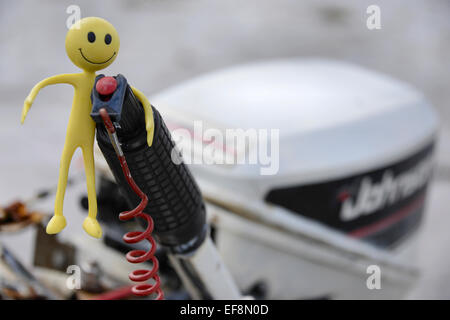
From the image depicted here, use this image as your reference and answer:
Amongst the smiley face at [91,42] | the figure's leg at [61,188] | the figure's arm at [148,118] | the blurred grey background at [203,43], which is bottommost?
the figure's leg at [61,188]

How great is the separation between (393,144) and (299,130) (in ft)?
1.27

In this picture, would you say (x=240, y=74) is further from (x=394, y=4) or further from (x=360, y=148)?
(x=394, y=4)

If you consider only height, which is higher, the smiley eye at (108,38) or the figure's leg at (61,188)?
the smiley eye at (108,38)

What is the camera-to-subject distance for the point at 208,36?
21.5 ft

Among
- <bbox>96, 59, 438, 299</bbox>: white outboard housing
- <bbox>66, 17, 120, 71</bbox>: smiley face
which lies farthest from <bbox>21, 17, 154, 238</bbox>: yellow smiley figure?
<bbox>96, 59, 438, 299</bbox>: white outboard housing

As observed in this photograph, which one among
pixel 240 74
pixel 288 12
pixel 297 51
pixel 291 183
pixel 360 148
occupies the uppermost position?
pixel 288 12

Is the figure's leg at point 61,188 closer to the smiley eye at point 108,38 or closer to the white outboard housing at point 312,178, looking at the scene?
the smiley eye at point 108,38

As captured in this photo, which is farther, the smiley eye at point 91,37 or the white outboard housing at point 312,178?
the white outboard housing at point 312,178

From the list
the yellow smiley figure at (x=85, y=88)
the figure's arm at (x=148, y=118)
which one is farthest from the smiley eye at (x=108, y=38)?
the figure's arm at (x=148, y=118)

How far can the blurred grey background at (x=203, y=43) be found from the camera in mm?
5238

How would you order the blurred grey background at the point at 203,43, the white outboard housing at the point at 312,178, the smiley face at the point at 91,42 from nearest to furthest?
the smiley face at the point at 91,42 → the white outboard housing at the point at 312,178 → the blurred grey background at the point at 203,43

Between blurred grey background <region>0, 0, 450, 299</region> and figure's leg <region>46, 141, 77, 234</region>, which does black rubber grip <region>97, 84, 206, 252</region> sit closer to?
figure's leg <region>46, 141, 77, 234</region>

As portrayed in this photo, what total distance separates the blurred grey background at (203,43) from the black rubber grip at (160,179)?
11.0 feet

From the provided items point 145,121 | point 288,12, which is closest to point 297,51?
point 288,12
